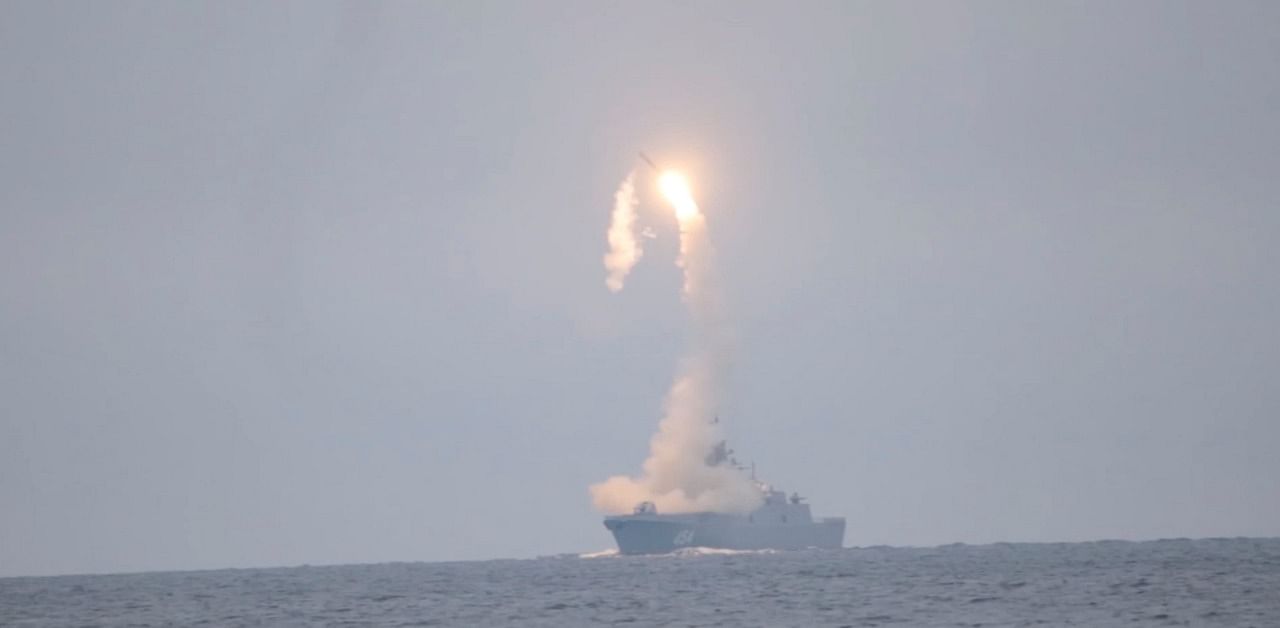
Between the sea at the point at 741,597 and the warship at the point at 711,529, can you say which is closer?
the sea at the point at 741,597

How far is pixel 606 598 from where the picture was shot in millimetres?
88438

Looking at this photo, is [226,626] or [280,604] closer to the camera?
[226,626]

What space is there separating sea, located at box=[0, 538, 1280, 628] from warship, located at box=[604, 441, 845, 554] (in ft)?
79.5

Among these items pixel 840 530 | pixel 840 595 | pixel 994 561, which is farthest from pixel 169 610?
pixel 840 530

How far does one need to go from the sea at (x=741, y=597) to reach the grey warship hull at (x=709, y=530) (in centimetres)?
2418

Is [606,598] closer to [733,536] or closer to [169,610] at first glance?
[169,610]

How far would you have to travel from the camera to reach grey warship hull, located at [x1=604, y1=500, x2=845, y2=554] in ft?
524

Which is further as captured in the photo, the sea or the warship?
the warship

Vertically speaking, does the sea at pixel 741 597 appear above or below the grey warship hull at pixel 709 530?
below

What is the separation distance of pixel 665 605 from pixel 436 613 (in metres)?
9.22

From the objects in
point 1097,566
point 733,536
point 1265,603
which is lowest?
point 1265,603

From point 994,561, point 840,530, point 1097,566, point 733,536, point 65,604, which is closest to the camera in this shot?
point 65,604

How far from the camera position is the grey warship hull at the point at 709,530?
159625 millimetres

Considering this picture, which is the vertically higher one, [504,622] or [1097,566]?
[1097,566]
